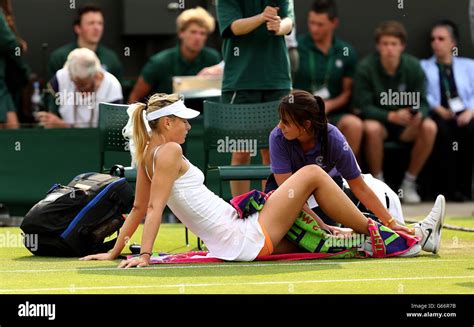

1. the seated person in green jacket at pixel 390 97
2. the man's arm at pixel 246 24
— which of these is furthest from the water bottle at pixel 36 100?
the man's arm at pixel 246 24

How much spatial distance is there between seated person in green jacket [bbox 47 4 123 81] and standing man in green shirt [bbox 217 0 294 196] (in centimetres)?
302

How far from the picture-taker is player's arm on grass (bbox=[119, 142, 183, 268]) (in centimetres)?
760

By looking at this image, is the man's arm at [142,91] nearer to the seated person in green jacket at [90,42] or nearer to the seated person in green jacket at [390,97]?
the seated person in green jacket at [90,42]

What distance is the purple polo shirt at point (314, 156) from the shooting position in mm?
8125

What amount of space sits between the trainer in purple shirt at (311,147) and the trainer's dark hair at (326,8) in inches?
206

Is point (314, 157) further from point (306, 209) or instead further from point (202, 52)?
point (202, 52)

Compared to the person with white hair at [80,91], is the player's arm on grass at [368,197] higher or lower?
lower

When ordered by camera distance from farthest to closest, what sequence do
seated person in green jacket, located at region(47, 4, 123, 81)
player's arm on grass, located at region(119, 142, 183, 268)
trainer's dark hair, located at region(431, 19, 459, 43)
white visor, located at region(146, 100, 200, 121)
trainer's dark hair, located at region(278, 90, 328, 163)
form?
trainer's dark hair, located at region(431, 19, 459, 43) < seated person in green jacket, located at region(47, 4, 123, 81) < trainer's dark hair, located at region(278, 90, 328, 163) < white visor, located at region(146, 100, 200, 121) < player's arm on grass, located at region(119, 142, 183, 268)

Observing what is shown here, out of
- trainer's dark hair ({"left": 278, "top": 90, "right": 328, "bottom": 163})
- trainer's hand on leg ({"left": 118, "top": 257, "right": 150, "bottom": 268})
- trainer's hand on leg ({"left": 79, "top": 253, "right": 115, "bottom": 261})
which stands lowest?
trainer's hand on leg ({"left": 79, "top": 253, "right": 115, "bottom": 261})

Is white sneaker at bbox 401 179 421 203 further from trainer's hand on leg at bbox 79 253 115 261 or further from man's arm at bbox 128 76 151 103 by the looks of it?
trainer's hand on leg at bbox 79 253 115 261

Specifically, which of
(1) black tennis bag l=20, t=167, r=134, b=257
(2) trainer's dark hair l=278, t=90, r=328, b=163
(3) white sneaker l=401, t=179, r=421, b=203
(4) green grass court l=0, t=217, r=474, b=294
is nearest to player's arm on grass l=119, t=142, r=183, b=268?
(4) green grass court l=0, t=217, r=474, b=294

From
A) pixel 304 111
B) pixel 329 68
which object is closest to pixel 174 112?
pixel 304 111

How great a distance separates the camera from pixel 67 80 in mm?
12055

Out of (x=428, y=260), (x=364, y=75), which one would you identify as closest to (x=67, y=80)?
(x=364, y=75)
